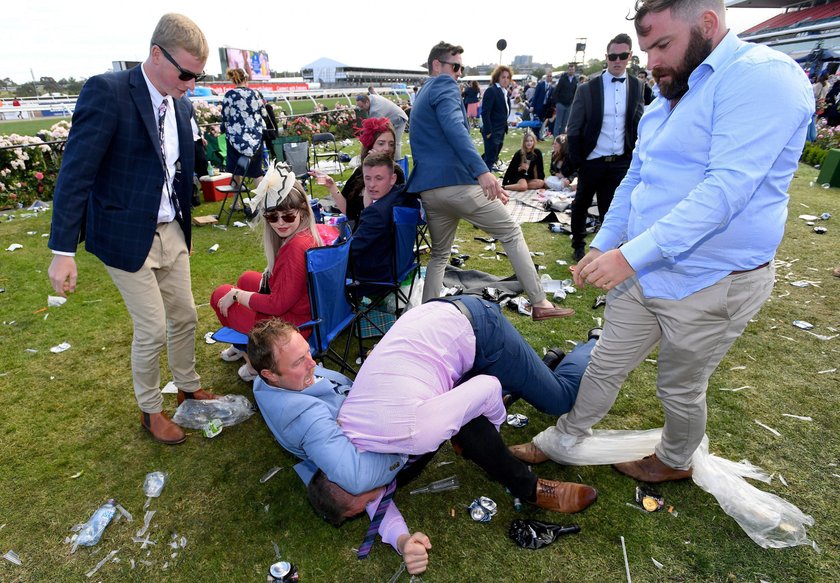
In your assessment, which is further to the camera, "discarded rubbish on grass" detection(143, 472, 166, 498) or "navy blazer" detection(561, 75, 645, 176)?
"navy blazer" detection(561, 75, 645, 176)

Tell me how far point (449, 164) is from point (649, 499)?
2713 millimetres

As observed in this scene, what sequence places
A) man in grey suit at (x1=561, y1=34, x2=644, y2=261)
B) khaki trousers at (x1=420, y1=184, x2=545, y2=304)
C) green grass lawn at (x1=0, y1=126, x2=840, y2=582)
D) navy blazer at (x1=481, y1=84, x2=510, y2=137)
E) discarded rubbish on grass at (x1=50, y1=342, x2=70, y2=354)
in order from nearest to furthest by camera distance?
green grass lawn at (x1=0, y1=126, x2=840, y2=582) → khaki trousers at (x1=420, y1=184, x2=545, y2=304) → discarded rubbish on grass at (x1=50, y1=342, x2=70, y2=354) → man in grey suit at (x1=561, y1=34, x2=644, y2=261) → navy blazer at (x1=481, y1=84, x2=510, y2=137)

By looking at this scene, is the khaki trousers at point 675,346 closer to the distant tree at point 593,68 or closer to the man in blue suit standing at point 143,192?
the man in blue suit standing at point 143,192

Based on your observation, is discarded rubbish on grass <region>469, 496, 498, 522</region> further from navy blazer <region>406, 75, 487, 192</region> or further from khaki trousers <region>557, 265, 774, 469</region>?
navy blazer <region>406, 75, 487, 192</region>

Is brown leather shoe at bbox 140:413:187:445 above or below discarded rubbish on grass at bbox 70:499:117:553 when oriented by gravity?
above

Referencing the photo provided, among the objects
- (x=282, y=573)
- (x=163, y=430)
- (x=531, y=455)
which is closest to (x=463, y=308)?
(x=531, y=455)

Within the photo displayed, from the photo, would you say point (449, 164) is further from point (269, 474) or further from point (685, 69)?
point (269, 474)

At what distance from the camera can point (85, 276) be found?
5.46 metres

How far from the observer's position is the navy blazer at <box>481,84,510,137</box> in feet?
30.9

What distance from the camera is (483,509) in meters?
2.41

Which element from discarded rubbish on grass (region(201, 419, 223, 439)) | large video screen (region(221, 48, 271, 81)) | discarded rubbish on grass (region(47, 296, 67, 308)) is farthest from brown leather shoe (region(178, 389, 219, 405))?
large video screen (region(221, 48, 271, 81))

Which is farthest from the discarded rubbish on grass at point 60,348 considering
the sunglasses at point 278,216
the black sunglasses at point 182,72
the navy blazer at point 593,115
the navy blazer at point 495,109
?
the navy blazer at point 495,109

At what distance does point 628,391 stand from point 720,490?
3.08ft

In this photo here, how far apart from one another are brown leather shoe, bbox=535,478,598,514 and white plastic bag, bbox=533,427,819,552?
315mm
